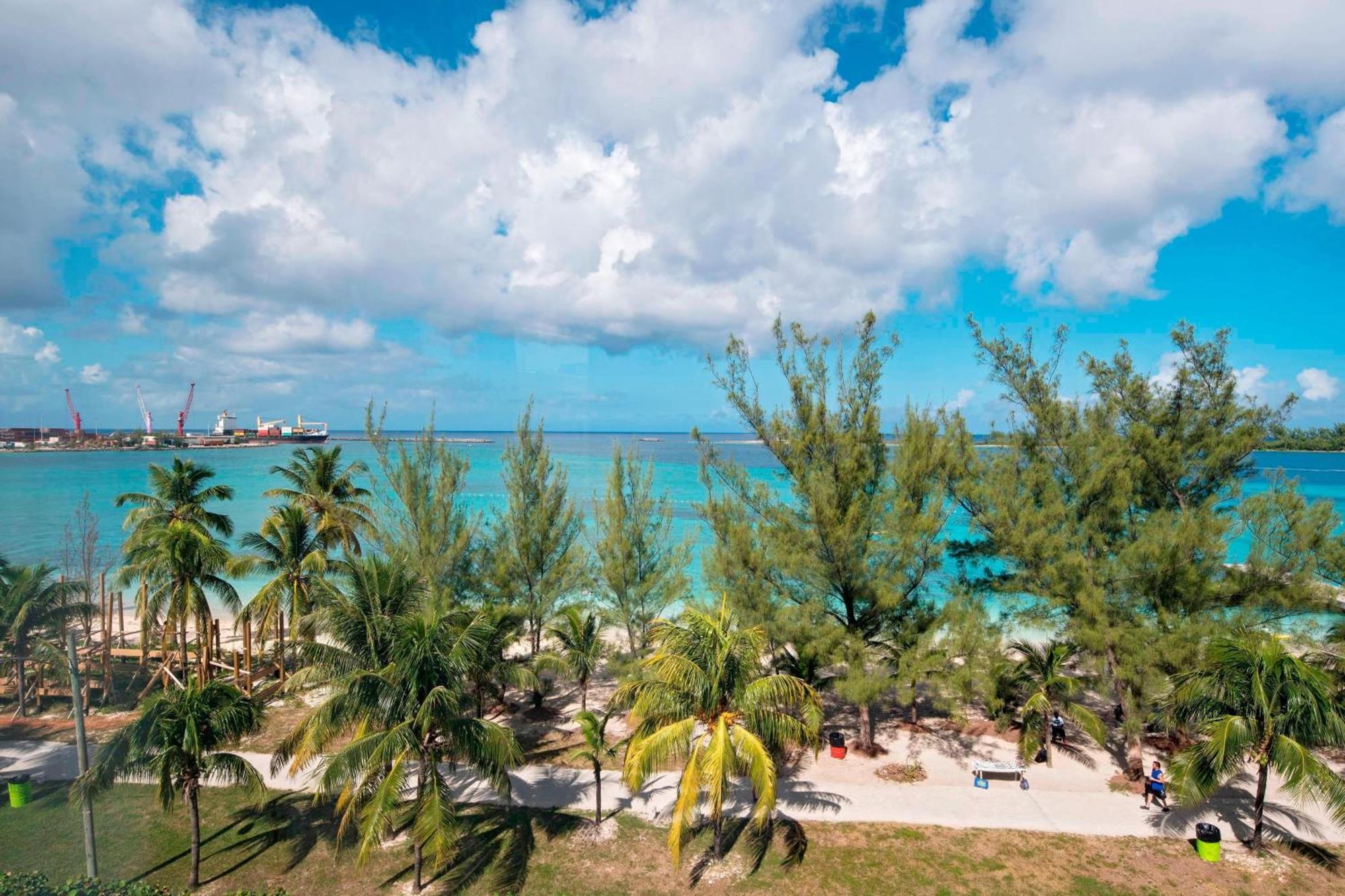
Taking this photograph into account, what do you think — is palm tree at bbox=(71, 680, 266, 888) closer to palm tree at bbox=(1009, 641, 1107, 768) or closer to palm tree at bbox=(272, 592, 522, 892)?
palm tree at bbox=(272, 592, 522, 892)

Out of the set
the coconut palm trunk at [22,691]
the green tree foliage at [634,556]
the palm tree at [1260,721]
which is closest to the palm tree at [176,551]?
the coconut palm trunk at [22,691]

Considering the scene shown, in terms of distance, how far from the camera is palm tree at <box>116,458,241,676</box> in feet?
46.5

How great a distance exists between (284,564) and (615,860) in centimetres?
1142

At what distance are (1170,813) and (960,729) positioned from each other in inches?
171

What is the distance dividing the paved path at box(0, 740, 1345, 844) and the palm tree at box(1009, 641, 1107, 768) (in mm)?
765

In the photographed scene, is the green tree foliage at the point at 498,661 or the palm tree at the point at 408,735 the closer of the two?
the palm tree at the point at 408,735

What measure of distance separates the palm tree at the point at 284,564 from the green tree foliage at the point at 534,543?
444 centimetres

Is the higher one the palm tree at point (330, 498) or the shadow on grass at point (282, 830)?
the palm tree at point (330, 498)

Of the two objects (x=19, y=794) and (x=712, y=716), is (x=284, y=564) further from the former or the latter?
(x=712, y=716)

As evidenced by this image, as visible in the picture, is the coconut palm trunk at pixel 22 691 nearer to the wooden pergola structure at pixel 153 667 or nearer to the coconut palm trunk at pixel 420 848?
the wooden pergola structure at pixel 153 667

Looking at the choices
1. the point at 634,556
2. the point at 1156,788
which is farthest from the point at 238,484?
the point at 1156,788

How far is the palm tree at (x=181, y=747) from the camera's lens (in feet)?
29.1

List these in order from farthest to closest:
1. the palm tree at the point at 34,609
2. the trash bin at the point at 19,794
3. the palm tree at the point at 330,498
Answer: the palm tree at the point at 330,498 < the palm tree at the point at 34,609 < the trash bin at the point at 19,794

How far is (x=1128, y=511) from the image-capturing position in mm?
13148
